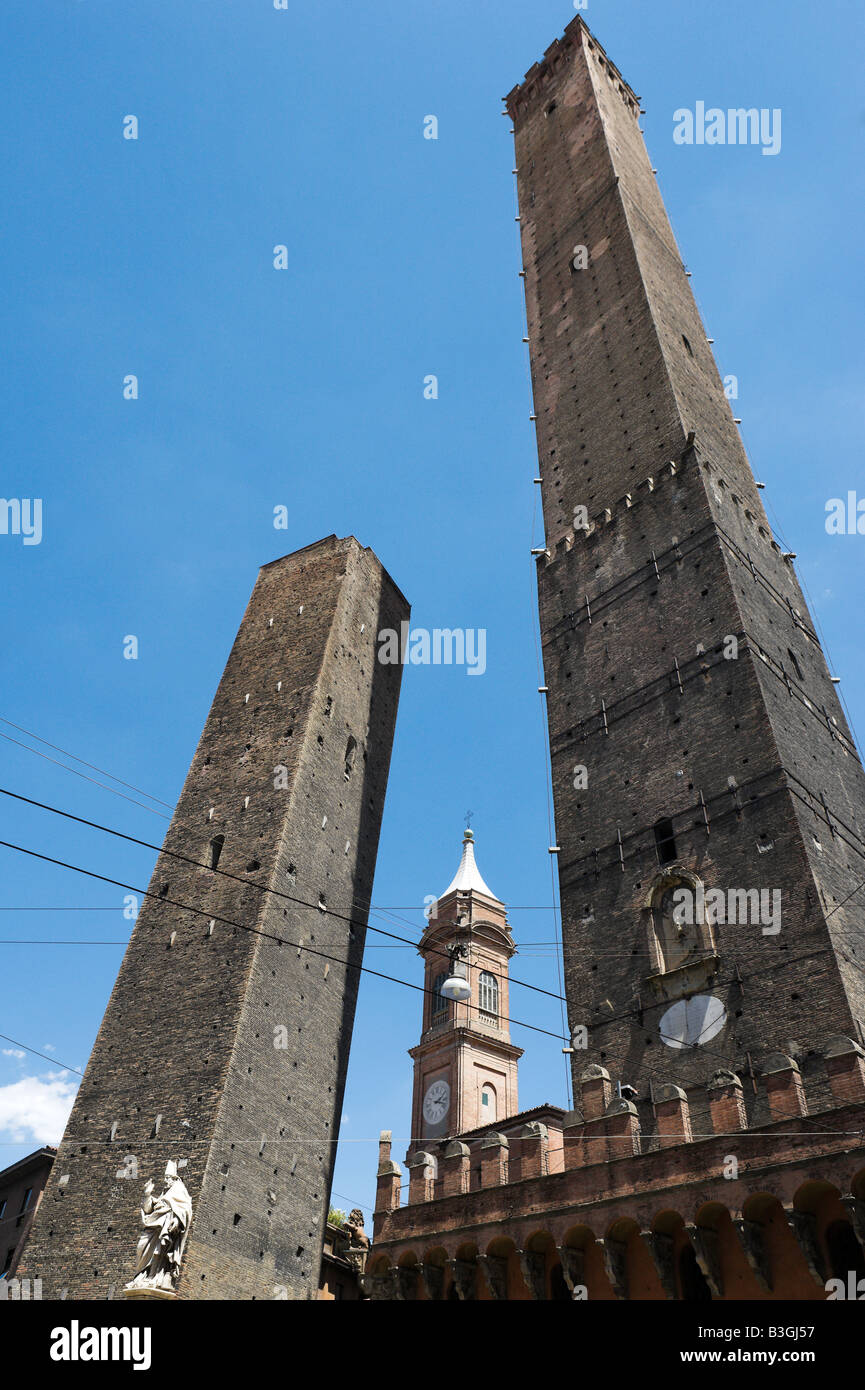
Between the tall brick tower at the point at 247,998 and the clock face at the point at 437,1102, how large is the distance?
13141mm

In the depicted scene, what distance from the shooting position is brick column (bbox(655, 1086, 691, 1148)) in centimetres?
1189

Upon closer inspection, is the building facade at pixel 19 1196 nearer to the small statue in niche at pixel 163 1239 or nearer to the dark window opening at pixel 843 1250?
the small statue in niche at pixel 163 1239

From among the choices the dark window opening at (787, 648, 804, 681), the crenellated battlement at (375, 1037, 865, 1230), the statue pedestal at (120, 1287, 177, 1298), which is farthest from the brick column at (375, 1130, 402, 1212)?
the dark window opening at (787, 648, 804, 681)

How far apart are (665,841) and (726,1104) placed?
5371mm

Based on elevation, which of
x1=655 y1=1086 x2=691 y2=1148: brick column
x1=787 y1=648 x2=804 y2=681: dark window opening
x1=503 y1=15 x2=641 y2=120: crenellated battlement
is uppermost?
x1=503 y1=15 x2=641 y2=120: crenellated battlement

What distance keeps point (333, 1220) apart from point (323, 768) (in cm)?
2086

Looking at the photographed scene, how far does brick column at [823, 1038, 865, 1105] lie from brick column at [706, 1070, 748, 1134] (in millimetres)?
1031

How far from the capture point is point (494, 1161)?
13.8 metres

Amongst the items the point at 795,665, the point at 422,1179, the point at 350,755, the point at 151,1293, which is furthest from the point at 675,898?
the point at 350,755

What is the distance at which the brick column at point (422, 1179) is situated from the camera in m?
14.5

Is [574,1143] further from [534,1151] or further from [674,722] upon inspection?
[674,722]

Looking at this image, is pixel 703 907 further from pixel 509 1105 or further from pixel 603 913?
pixel 509 1105

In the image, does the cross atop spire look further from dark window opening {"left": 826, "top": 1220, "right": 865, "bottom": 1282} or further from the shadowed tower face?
dark window opening {"left": 826, "top": 1220, "right": 865, "bottom": 1282}

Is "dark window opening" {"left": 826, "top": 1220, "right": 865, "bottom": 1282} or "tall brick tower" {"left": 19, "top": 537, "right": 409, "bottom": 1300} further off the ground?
"tall brick tower" {"left": 19, "top": 537, "right": 409, "bottom": 1300}
